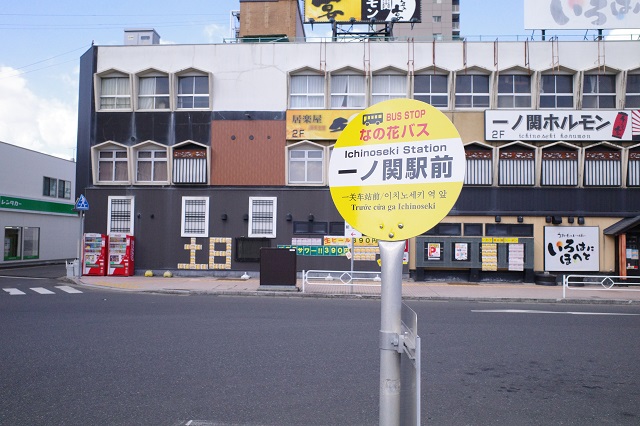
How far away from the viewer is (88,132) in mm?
23734

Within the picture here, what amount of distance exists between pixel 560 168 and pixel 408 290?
8884 mm

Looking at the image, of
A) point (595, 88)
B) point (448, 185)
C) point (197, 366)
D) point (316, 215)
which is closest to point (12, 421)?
point (197, 366)

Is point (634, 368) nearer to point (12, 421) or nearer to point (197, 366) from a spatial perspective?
point (197, 366)

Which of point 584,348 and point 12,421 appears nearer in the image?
point 12,421

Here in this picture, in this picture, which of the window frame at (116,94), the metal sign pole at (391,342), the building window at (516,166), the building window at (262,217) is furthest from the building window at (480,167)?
the metal sign pole at (391,342)

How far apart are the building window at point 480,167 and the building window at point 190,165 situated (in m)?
11.2

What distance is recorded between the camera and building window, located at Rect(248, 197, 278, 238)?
74.2ft

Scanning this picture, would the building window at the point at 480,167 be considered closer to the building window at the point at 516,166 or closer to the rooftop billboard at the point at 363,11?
the building window at the point at 516,166

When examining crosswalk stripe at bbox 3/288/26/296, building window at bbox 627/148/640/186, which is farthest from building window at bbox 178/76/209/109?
building window at bbox 627/148/640/186

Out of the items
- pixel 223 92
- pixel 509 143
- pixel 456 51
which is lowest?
pixel 509 143

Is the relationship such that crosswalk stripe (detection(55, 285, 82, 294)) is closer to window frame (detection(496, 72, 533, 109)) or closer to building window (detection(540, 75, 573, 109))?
window frame (detection(496, 72, 533, 109))

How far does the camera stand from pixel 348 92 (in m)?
22.8

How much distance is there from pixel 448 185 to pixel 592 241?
72.2 ft

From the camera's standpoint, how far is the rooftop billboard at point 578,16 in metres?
22.8
